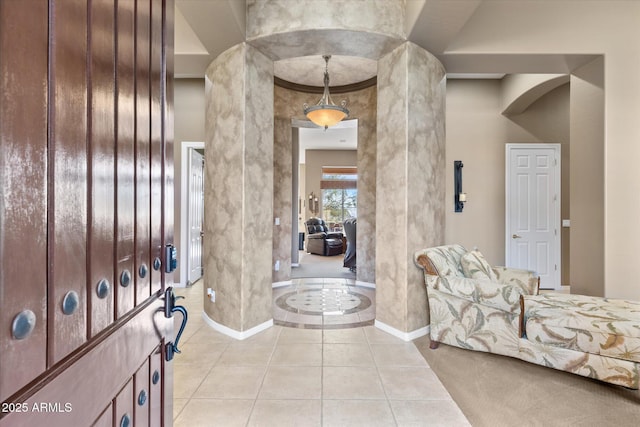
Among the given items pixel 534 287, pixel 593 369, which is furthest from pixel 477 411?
pixel 534 287

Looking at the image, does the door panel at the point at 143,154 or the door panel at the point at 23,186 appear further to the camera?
the door panel at the point at 143,154

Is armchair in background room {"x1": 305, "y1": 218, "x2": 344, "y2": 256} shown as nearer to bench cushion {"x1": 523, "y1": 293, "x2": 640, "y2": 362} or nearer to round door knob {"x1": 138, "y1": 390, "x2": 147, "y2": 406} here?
bench cushion {"x1": 523, "y1": 293, "x2": 640, "y2": 362}

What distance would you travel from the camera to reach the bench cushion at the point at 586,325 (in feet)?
6.94

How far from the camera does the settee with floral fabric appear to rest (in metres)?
2.15

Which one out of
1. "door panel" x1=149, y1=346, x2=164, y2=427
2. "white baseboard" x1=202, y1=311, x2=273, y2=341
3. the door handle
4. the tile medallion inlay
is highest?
the door handle

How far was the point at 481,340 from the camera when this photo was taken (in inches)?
106

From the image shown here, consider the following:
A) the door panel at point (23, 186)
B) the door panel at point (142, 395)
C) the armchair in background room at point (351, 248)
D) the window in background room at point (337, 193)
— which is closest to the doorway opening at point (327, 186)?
the window in background room at point (337, 193)

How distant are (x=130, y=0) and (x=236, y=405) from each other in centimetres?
222

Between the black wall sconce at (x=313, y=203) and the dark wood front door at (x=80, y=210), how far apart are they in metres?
10.4

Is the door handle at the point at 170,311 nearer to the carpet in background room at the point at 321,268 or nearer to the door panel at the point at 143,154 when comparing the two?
the door panel at the point at 143,154

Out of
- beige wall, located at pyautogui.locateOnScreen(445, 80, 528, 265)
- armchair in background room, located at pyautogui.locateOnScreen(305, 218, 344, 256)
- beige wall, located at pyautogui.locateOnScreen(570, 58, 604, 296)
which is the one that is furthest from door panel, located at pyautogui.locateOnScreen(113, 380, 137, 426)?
armchair in background room, located at pyautogui.locateOnScreen(305, 218, 344, 256)

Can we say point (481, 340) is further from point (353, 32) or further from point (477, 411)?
point (353, 32)

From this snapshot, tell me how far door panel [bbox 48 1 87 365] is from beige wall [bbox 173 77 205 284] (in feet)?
15.1

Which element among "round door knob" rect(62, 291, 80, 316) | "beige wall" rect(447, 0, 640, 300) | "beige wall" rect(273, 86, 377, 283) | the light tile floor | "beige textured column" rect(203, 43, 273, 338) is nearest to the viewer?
"round door knob" rect(62, 291, 80, 316)
